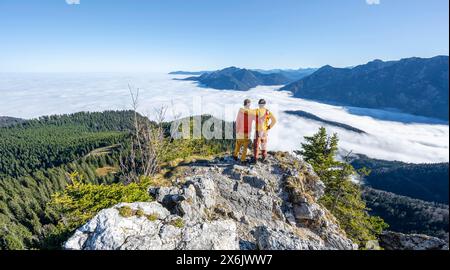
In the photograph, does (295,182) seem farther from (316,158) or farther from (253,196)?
(316,158)

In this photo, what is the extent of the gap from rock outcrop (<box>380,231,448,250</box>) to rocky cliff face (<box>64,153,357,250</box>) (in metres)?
6.65

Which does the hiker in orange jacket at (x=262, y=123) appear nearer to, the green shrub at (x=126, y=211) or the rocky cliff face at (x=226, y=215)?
the rocky cliff face at (x=226, y=215)

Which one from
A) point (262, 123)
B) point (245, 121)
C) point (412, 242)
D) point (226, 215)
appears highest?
point (245, 121)

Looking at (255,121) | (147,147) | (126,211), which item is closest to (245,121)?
(255,121)

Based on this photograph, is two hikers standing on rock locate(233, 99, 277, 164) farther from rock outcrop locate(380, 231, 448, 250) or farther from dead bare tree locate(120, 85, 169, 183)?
rock outcrop locate(380, 231, 448, 250)

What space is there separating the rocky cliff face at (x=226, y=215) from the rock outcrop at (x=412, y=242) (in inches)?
262

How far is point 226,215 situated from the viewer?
1197cm

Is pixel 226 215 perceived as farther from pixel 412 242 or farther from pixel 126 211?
pixel 412 242

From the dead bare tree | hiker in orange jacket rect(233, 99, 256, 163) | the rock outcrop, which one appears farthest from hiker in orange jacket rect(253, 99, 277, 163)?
the rock outcrop

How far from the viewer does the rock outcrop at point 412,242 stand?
15782 millimetres

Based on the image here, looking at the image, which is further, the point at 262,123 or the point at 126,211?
the point at 262,123

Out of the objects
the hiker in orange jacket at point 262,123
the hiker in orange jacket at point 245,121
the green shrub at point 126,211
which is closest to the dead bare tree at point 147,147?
the hiker in orange jacket at point 245,121

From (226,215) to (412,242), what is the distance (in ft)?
44.1
